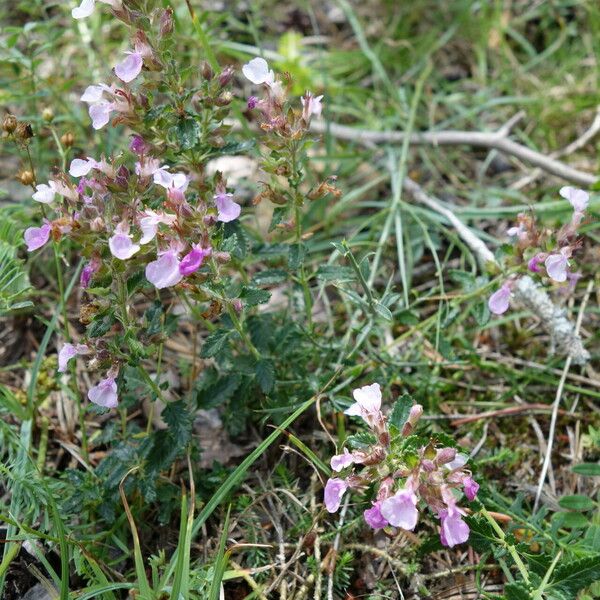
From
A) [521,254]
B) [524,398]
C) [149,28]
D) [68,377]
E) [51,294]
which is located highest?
[149,28]

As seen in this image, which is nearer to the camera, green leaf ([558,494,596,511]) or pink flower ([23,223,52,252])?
pink flower ([23,223,52,252])

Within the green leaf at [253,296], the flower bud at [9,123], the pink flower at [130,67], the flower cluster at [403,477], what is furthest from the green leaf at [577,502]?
the flower bud at [9,123]

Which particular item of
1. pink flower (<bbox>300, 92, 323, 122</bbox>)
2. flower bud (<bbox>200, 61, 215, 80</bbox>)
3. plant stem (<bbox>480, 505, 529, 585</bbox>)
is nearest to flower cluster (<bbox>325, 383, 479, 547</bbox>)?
plant stem (<bbox>480, 505, 529, 585</bbox>)

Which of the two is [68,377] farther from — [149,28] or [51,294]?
[149,28]

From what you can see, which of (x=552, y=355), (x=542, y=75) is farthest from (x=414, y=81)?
(x=552, y=355)

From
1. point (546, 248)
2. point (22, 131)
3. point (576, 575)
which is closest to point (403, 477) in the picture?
point (576, 575)

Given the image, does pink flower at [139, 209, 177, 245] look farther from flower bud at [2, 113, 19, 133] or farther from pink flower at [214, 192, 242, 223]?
flower bud at [2, 113, 19, 133]

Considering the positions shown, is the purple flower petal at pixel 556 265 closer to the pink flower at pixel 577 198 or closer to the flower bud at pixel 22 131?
the pink flower at pixel 577 198
